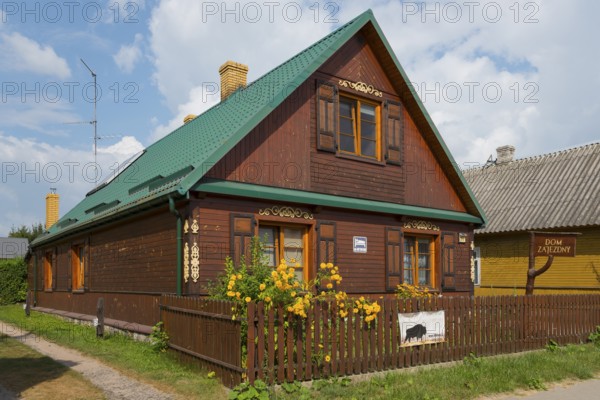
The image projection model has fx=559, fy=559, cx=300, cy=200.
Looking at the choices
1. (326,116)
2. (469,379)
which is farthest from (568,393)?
(326,116)

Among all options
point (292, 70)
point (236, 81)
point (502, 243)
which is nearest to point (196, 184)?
point (292, 70)

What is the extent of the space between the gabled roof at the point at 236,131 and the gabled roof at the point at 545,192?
567 cm

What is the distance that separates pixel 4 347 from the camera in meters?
12.2

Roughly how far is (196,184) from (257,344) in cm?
391

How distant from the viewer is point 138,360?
396 inches

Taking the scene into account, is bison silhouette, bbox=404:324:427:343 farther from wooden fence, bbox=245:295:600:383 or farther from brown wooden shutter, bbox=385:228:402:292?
brown wooden shutter, bbox=385:228:402:292

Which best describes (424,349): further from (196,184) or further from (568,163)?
(568,163)

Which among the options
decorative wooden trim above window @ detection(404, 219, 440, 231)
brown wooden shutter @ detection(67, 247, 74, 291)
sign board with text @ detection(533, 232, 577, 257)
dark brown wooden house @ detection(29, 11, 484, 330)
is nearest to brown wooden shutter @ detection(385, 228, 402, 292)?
dark brown wooden house @ detection(29, 11, 484, 330)

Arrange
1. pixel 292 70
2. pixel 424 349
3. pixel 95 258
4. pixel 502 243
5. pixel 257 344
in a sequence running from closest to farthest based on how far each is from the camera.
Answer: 1. pixel 257 344
2. pixel 424 349
3. pixel 292 70
4. pixel 95 258
5. pixel 502 243

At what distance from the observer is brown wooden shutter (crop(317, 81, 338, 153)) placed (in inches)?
504

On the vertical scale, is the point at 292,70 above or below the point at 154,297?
above

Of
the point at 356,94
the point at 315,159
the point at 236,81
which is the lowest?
the point at 315,159

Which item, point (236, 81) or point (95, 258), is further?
point (236, 81)

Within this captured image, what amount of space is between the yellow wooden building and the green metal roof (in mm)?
6248
